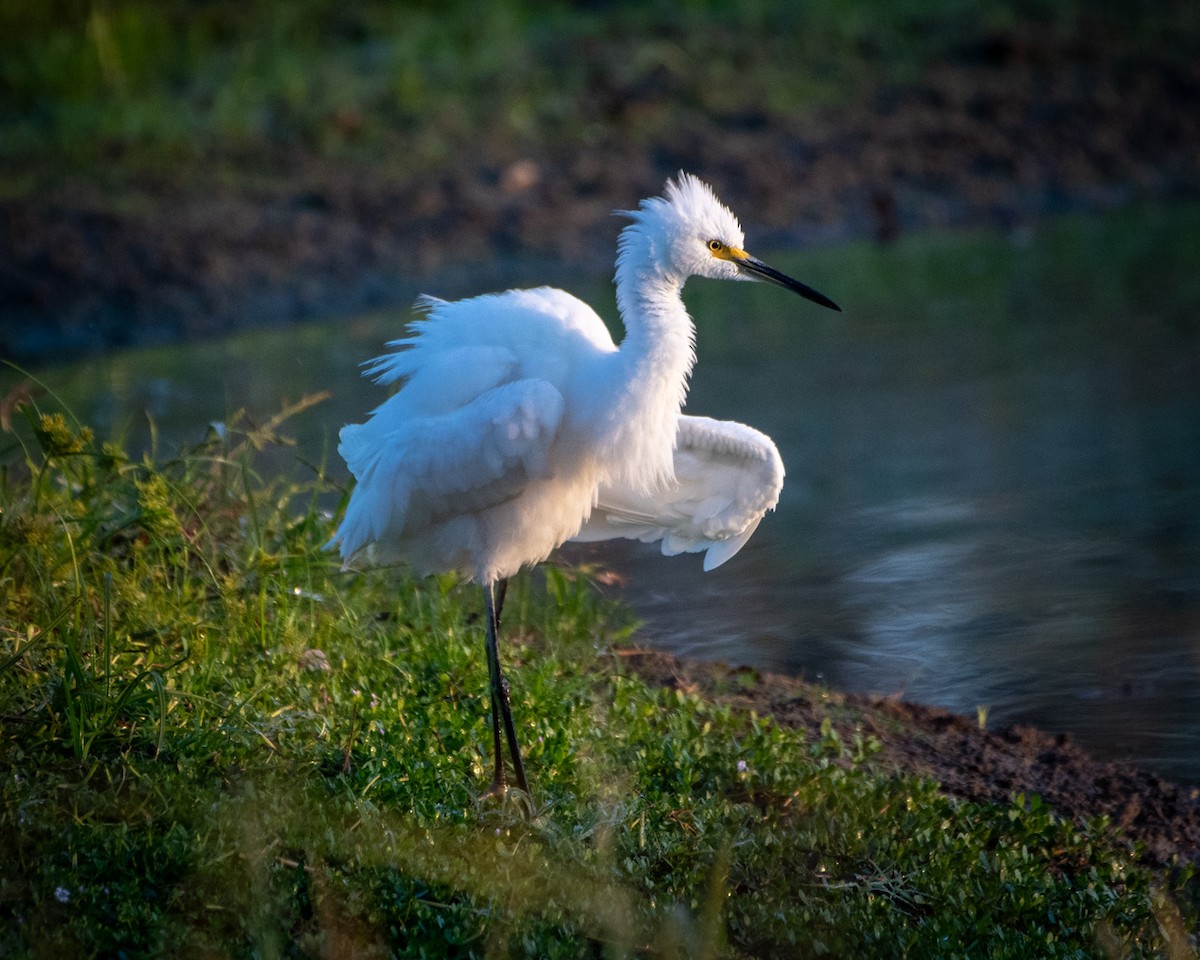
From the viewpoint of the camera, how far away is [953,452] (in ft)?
24.7

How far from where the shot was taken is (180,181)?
462 inches

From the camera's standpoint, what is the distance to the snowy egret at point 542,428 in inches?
149

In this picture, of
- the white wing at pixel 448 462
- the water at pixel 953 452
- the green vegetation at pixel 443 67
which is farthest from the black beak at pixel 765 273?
the green vegetation at pixel 443 67

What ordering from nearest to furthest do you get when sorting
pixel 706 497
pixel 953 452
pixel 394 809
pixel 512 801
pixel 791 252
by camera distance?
pixel 394 809 < pixel 512 801 < pixel 706 497 < pixel 953 452 < pixel 791 252

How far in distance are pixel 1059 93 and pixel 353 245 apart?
6951mm

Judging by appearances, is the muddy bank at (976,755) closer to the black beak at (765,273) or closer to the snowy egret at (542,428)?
the snowy egret at (542,428)

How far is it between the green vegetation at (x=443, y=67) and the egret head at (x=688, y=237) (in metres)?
8.66

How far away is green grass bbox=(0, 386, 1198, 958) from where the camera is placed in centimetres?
299

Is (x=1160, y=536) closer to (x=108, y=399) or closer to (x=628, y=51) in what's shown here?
(x=108, y=399)

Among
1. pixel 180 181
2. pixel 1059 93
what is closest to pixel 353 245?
pixel 180 181

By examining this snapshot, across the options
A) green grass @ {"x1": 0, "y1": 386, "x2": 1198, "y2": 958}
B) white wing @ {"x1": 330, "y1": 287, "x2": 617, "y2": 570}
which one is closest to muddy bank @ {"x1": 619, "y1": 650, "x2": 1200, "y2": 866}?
green grass @ {"x1": 0, "y1": 386, "x2": 1198, "y2": 958}

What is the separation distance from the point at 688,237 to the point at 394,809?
1655 mm

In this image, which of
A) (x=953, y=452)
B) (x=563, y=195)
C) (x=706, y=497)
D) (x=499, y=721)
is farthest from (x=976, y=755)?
(x=563, y=195)

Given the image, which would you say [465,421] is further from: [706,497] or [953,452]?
[953,452]
